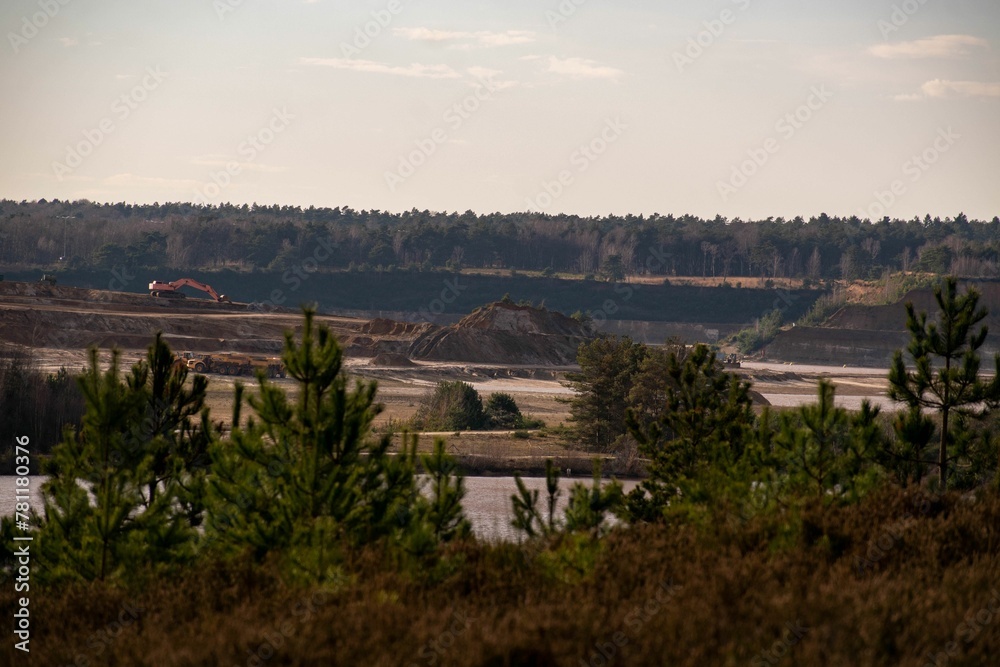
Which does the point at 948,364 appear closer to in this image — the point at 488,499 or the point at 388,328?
the point at 488,499

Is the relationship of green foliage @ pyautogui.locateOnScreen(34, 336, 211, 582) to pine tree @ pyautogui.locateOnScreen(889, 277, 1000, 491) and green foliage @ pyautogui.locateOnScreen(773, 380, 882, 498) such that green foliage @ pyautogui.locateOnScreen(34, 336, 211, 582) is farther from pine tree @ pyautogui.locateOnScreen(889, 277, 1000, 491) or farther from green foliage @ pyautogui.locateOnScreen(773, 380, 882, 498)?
pine tree @ pyautogui.locateOnScreen(889, 277, 1000, 491)

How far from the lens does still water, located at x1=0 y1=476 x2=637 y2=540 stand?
32169 mm

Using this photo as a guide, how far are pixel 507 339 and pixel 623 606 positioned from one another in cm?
8368

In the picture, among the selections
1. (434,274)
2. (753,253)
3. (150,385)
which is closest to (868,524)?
(150,385)

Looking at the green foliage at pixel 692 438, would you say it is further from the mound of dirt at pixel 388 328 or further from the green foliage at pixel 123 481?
the mound of dirt at pixel 388 328

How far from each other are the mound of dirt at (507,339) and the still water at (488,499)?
45.5 meters

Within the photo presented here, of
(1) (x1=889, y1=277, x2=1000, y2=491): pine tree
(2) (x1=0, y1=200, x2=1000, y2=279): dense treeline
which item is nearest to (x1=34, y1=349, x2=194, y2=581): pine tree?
(1) (x1=889, y1=277, x2=1000, y2=491): pine tree

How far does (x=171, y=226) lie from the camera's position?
183750 millimetres

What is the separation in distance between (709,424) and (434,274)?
137 metres

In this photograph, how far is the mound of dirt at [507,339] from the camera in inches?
3595

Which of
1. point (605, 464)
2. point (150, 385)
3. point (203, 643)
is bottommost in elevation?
point (605, 464)

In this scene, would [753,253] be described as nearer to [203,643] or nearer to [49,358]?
[49,358]

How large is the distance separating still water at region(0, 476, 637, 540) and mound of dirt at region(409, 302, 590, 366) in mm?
45469

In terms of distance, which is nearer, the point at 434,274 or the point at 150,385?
the point at 150,385
